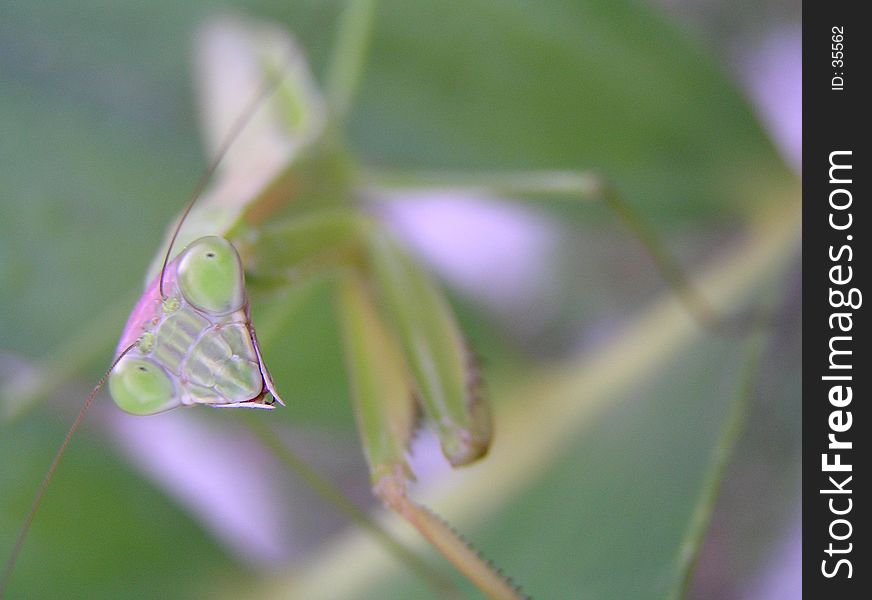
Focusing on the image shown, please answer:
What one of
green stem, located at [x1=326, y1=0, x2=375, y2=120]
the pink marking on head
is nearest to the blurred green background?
green stem, located at [x1=326, y1=0, x2=375, y2=120]

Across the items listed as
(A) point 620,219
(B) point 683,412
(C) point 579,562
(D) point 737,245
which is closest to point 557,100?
(A) point 620,219

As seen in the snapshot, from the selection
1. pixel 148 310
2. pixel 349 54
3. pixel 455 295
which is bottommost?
pixel 148 310

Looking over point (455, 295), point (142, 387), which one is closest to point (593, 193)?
point (455, 295)

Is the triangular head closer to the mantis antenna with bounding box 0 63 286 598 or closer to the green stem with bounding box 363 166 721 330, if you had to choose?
the mantis antenna with bounding box 0 63 286 598

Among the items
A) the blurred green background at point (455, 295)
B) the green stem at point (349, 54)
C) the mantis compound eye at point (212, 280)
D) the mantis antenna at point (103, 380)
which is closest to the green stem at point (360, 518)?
the blurred green background at point (455, 295)

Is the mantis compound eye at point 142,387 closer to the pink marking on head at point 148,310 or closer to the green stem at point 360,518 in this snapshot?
the pink marking on head at point 148,310

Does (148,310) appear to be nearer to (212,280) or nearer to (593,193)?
(212,280)
